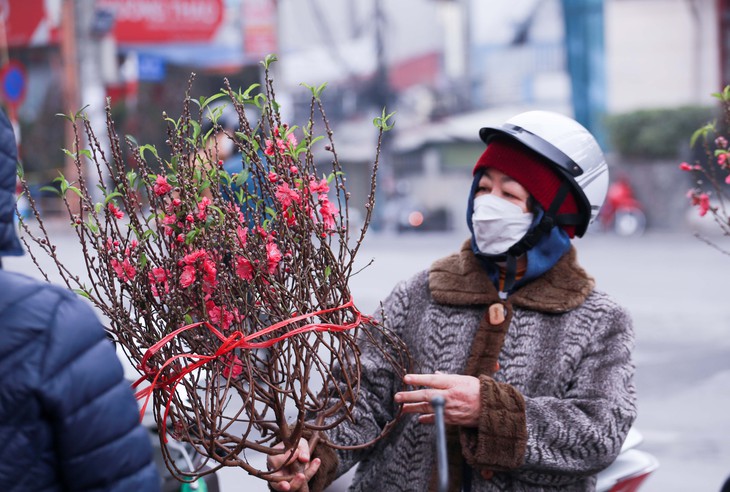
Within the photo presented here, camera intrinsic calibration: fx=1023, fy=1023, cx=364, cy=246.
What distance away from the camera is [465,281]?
2.51 m

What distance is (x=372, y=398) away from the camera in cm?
246

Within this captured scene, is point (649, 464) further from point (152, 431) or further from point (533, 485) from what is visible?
point (152, 431)

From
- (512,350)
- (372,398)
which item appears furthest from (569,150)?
(372,398)

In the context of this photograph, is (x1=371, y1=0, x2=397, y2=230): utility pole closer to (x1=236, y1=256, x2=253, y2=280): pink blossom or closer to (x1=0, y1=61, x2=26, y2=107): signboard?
(x1=0, y1=61, x2=26, y2=107): signboard

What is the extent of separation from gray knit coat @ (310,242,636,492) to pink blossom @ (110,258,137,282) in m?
0.57

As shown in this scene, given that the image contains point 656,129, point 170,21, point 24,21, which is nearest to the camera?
point 656,129

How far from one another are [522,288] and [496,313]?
0.10 m

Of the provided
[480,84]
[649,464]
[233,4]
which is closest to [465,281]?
[649,464]

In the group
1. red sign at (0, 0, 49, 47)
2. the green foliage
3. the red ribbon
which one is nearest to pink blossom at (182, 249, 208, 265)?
the red ribbon

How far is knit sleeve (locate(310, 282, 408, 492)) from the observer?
2365 mm

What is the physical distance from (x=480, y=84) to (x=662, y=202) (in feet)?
21.3

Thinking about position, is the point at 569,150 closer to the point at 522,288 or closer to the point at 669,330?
the point at 522,288

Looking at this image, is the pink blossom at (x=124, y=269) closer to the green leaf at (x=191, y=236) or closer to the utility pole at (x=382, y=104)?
the green leaf at (x=191, y=236)

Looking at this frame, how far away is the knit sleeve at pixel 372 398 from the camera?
237 cm
